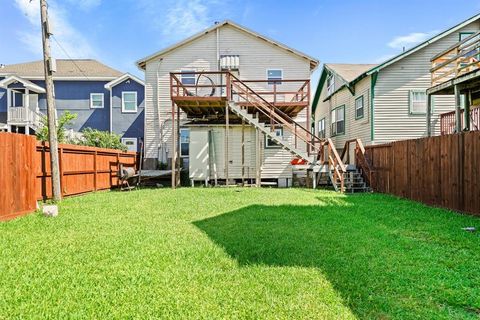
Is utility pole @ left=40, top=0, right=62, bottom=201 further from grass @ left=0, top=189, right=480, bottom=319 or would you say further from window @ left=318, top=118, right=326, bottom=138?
window @ left=318, top=118, right=326, bottom=138

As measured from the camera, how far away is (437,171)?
353 inches

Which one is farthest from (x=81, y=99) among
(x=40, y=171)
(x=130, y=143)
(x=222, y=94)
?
(x=40, y=171)

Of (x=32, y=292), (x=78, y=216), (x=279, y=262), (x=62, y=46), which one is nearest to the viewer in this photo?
(x=32, y=292)

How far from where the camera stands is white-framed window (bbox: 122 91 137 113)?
22.1 meters

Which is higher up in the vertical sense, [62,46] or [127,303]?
[62,46]

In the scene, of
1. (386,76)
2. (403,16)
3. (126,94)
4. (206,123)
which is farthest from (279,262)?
(126,94)

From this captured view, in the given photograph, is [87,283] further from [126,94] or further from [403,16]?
[126,94]

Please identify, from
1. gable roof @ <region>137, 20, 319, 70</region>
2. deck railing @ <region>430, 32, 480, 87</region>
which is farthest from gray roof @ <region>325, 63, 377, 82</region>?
deck railing @ <region>430, 32, 480, 87</region>

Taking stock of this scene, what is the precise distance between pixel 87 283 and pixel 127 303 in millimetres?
730

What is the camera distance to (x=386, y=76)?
15336mm

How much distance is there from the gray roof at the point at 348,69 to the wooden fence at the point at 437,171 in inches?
270

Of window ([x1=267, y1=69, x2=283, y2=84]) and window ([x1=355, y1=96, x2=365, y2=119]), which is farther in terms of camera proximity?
window ([x1=267, y1=69, x2=283, y2=84])

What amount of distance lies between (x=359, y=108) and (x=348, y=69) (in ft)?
12.4

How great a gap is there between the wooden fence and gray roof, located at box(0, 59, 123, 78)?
19284 mm
